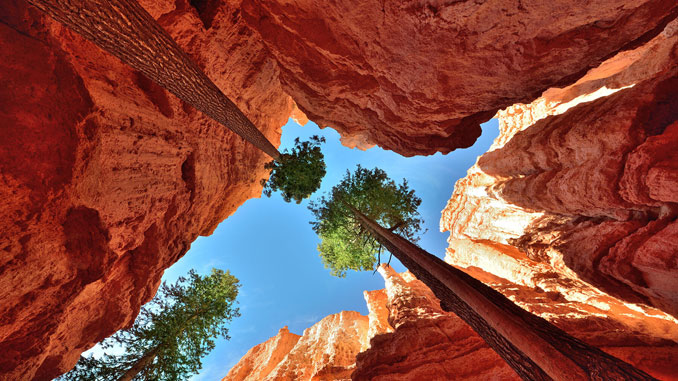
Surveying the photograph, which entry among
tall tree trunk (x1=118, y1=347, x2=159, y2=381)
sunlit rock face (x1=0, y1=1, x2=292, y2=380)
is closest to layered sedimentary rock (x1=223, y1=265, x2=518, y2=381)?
tall tree trunk (x1=118, y1=347, x2=159, y2=381)

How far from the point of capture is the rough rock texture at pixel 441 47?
14.9 feet

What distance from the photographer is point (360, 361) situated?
9062mm

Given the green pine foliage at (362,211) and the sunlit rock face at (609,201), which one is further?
the green pine foliage at (362,211)

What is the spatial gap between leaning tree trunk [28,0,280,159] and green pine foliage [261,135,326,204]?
5059 mm

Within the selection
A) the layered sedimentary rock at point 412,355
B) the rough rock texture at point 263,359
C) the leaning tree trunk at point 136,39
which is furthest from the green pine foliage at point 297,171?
the rough rock texture at point 263,359

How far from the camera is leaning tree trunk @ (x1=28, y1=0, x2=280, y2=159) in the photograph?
3195 millimetres

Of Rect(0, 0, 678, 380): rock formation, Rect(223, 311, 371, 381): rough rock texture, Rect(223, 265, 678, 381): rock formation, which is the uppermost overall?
Rect(0, 0, 678, 380): rock formation

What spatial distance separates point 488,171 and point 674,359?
27.4 feet

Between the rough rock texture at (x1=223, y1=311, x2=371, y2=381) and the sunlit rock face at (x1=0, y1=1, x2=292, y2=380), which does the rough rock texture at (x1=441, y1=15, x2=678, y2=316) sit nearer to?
the sunlit rock face at (x1=0, y1=1, x2=292, y2=380)

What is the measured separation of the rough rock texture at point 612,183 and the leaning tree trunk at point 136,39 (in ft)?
34.1

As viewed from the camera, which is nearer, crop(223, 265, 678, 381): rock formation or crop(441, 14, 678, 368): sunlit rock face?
crop(441, 14, 678, 368): sunlit rock face

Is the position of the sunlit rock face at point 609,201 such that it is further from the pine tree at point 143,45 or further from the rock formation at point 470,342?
the pine tree at point 143,45

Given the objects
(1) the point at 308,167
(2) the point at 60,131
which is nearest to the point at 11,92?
(2) the point at 60,131

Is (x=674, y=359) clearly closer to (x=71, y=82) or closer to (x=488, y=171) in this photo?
(x=488, y=171)
